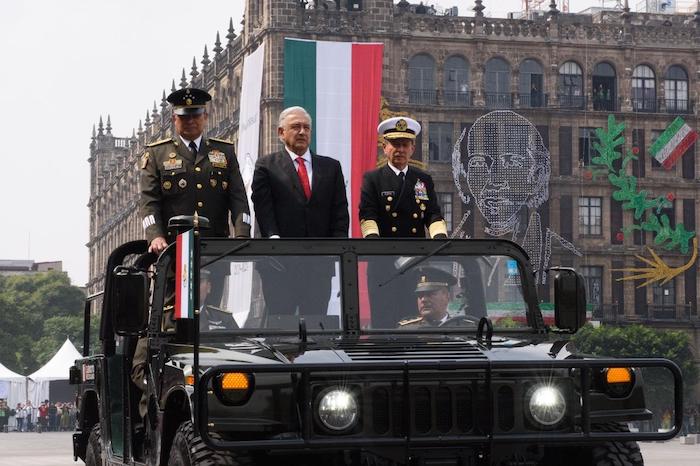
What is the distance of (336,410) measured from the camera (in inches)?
317

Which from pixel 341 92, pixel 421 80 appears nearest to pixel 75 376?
pixel 341 92

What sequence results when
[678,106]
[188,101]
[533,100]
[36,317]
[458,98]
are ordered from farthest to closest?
[36,317]
[678,106]
[533,100]
[458,98]
[188,101]

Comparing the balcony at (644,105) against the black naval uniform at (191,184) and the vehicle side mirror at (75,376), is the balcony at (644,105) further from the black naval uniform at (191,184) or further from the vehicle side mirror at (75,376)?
the black naval uniform at (191,184)

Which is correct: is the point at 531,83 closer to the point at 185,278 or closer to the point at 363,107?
the point at 363,107

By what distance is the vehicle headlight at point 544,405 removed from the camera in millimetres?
8227

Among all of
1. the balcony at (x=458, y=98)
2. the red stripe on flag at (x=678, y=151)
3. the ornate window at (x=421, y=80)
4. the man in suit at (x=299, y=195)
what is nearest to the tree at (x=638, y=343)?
the red stripe on flag at (x=678, y=151)

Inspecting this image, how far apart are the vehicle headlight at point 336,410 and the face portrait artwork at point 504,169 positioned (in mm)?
74225

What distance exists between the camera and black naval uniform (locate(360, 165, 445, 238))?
1107cm

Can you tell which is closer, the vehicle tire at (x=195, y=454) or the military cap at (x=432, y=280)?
the vehicle tire at (x=195, y=454)

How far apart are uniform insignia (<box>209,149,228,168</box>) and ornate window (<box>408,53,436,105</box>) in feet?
248

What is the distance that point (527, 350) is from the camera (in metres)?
8.71

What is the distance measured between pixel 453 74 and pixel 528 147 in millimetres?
6681

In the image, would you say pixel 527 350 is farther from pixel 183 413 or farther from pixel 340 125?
pixel 340 125

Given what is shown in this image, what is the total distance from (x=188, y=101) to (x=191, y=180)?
0.54m
